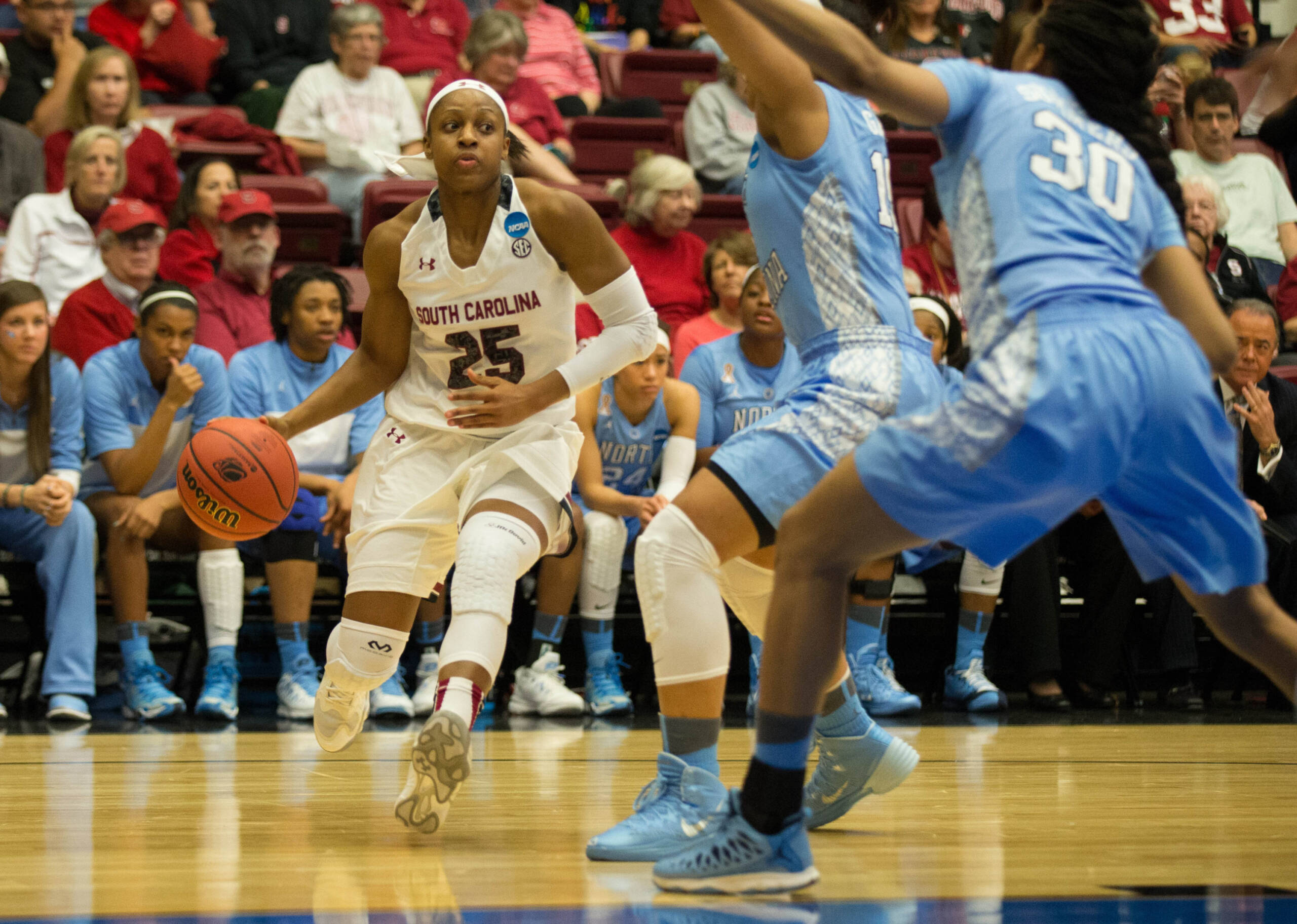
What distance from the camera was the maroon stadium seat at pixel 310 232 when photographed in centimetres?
714

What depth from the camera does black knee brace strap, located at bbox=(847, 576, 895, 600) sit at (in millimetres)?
5379

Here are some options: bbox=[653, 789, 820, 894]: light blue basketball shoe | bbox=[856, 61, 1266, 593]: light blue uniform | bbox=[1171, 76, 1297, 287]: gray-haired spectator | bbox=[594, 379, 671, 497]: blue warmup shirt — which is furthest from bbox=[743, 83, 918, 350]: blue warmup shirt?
bbox=[1171, 76, 1297, 287]: gray-haired spectator

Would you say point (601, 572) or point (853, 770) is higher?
point (853, 770)

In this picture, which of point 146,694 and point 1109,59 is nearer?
point 1109,59

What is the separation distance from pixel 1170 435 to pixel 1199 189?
18.1 feet

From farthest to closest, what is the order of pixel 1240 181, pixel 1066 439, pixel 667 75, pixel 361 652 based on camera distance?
pixel 667 75 < pixel 1240 181 < pixel 361 652 < pixel 1066 439

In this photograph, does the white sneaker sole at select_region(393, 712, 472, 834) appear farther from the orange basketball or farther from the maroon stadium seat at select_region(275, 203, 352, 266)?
the maroon stadium seat at select_region(275, 203, 352, 266)

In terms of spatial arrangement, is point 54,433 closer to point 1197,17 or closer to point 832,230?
point 832,230

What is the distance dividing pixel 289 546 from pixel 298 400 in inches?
29.2

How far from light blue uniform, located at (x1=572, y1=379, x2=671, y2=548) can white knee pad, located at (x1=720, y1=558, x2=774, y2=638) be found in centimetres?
286

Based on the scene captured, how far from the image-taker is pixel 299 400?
238 inches

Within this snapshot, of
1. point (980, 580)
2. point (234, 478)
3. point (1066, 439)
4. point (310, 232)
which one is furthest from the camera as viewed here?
point (310, 232)

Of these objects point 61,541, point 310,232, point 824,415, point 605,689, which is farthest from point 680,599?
point 310,232

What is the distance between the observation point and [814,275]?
2.89 metres
